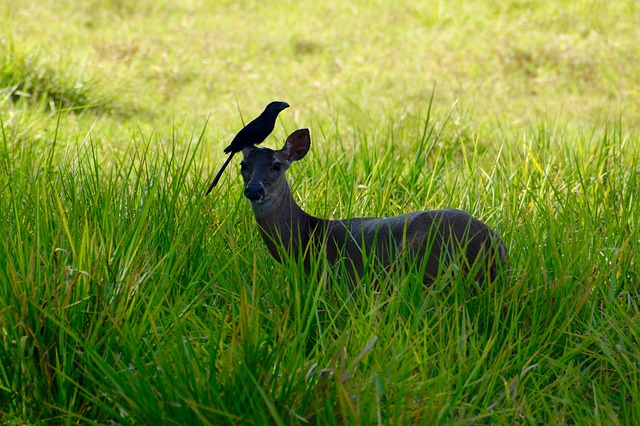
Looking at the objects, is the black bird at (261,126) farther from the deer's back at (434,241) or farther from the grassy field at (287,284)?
the deer's back at (434,241)

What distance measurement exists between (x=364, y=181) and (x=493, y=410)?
227cm

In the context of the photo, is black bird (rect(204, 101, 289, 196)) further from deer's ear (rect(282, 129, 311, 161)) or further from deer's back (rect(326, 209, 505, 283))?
deer's back (rect(326, 209, 505, 283))

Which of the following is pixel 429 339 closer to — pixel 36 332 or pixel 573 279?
pixel 573 279

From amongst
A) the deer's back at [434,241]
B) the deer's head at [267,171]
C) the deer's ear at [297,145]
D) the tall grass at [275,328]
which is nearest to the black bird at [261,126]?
the deer's head at [267,171]

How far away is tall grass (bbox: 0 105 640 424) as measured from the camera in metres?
2.45

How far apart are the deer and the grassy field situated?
0.12m

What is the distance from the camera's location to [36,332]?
2.60 m

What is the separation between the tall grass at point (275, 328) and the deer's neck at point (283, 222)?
84 millimetres

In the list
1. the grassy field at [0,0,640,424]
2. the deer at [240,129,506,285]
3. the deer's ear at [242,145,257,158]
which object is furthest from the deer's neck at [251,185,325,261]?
the deer's ear at [242,145,257,158]

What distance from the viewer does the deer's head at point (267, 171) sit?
370 cm

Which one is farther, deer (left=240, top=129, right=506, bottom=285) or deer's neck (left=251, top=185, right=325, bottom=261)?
deer's neck (left=251, top=185, right=325, bottom=261)

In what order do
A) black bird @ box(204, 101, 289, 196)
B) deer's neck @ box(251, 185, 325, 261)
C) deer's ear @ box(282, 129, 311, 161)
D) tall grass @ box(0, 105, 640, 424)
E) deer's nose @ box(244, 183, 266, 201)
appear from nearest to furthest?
tall grass @ box(0, 105, 640, 424) < deer's nose @ box(244, 183, 266, 201) < black bird @ box(204, 101, 289, 196) < deer's neck @ box(251, 185, 325, 261) < deer's ear @ box(282, 129, 311, 161)

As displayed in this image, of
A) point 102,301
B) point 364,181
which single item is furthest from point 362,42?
point 102,301

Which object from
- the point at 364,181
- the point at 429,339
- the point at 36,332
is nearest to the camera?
the point at 36,332
